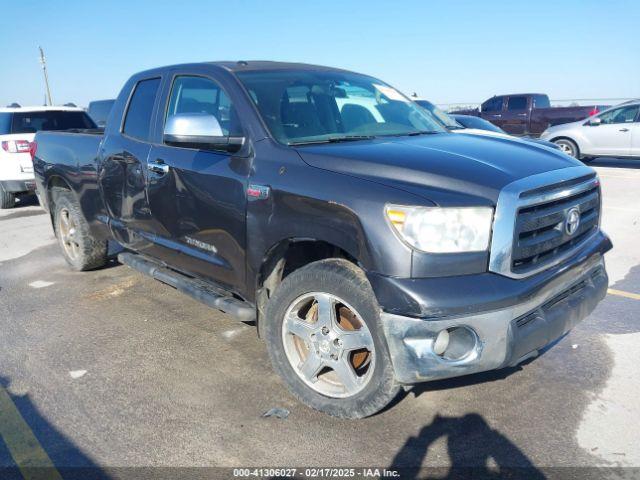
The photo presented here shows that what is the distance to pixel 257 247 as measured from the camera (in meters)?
3.26

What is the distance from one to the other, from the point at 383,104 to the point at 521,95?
17.3 m

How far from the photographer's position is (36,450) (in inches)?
113

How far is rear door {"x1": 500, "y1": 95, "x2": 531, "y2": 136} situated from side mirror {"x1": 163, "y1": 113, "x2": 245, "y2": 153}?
59.4 feet

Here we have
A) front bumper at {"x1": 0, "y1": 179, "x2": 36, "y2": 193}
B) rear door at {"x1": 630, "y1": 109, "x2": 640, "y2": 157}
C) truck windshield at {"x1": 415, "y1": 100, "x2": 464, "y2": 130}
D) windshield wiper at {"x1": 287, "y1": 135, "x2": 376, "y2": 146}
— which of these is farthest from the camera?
rear door at {"x1": 630, "y1": 109, "x2": 640, "y2": 157}

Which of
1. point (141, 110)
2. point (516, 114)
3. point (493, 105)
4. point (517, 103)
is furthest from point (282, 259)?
point (493, 105)

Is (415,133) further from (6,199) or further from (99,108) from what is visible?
(99,108)

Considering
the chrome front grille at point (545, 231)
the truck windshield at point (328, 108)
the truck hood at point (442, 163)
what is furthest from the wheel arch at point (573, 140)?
the chrome front grille at point (545, 231)

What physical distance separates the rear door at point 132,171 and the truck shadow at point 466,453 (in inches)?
93.3

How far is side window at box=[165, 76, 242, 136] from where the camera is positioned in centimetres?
355

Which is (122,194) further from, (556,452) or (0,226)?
(0,226)

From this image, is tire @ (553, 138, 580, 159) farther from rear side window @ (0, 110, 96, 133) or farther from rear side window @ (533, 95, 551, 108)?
rear side window @ (0, 110, 96, 133)

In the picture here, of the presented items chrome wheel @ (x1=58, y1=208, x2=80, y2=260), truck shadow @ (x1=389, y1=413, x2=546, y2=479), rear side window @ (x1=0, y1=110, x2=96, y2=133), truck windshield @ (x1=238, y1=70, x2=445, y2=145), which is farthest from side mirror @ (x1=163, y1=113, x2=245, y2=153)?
rear side window @ (x1=0, y1=110, x2=96, y2=133)

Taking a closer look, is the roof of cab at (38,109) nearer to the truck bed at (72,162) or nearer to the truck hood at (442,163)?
the truck bed at (72,162)

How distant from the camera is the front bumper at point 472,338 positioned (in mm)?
2541
